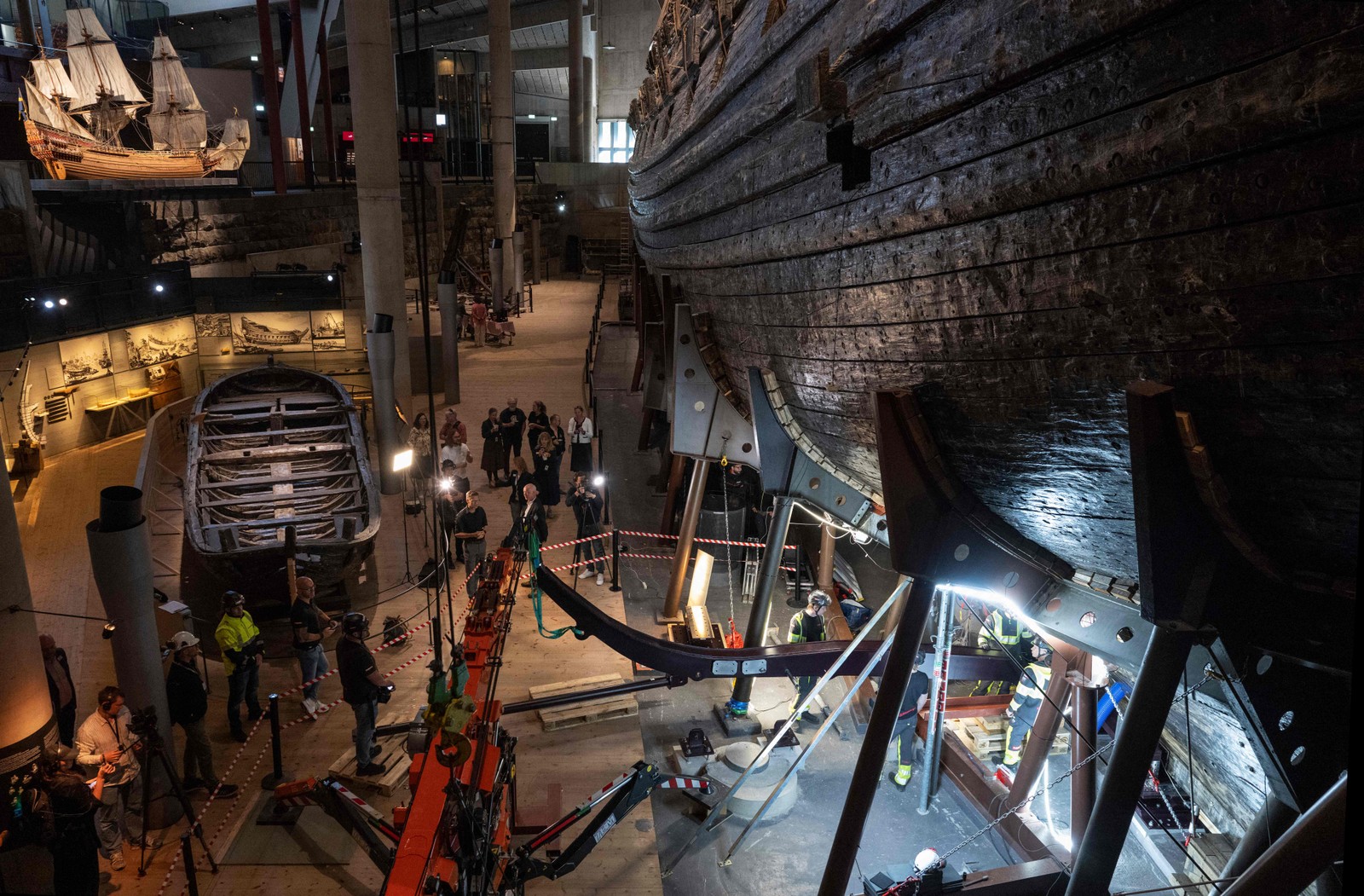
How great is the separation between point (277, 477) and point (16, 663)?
3.85 meters

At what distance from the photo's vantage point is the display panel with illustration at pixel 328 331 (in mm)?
12242

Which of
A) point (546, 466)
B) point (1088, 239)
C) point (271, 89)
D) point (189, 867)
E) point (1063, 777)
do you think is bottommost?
point (189, 867)

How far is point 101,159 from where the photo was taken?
1579cm

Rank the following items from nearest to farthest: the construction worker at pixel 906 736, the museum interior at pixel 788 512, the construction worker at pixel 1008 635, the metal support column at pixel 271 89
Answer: the museum interior at pixel 788 512
the construction worker at pixel 906 736
the construction worker at pixel 1008 635
the metal support column at pixel 271 89

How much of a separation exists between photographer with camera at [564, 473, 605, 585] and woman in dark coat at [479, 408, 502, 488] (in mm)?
1530

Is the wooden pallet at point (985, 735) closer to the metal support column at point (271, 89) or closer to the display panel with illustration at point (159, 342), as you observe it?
the display panel with illustration at point (159, 342)

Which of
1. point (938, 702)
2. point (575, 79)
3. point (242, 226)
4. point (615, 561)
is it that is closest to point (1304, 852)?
point (938, 702)

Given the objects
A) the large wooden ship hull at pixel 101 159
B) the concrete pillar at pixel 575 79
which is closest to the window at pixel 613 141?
the concrete pillar at pixel 575 79

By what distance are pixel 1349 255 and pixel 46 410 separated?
11.7m

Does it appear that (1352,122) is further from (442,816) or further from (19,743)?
(19,743)

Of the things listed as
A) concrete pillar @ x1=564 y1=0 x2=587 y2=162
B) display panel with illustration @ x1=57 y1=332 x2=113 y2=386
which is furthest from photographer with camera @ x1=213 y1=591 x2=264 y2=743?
concrete pillar @ x1=564 y1=0 x2=587 y2=162

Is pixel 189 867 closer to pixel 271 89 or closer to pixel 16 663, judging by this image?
pixel 16 663

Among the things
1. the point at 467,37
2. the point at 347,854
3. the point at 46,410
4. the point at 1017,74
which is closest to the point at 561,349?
the point at 46,410

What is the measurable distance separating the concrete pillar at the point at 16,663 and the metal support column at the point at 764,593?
3.84m
